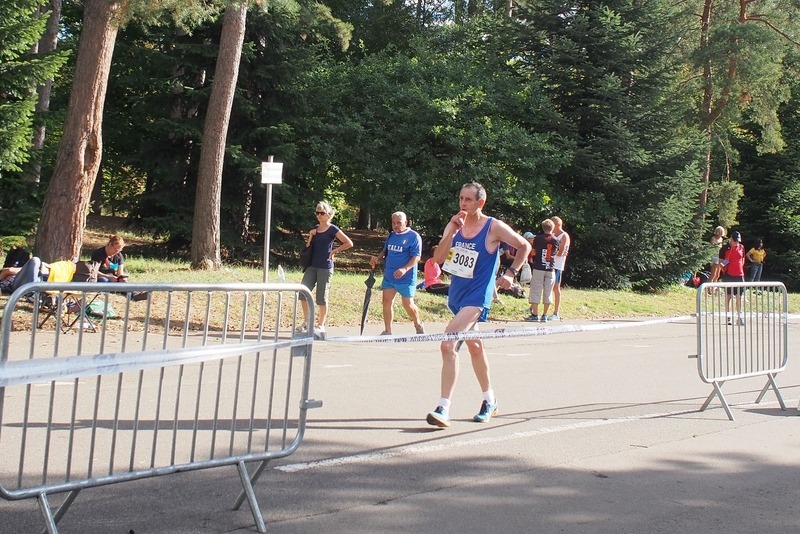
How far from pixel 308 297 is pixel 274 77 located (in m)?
22.7

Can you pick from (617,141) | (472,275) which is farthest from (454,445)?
(617,141)

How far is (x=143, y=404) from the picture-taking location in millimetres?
7605

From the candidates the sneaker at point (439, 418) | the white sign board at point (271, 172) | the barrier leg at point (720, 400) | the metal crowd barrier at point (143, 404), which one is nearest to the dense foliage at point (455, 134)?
the white sign board at point (271, 172)

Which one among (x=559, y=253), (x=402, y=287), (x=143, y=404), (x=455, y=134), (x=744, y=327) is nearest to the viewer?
(x=143, y=404)

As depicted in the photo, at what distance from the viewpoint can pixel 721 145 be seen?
37844mm

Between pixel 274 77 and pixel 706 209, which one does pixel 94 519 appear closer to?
pixel 274 77

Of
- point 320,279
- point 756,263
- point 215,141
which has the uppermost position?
point 215,141

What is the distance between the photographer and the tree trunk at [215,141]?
2016 centimetres

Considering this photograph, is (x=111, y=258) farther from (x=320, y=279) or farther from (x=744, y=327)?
(x=744, y=327)

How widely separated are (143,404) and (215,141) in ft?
45.5

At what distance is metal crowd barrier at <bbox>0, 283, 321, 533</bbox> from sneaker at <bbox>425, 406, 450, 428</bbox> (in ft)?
3.67

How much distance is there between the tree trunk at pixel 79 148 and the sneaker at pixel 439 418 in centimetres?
1028

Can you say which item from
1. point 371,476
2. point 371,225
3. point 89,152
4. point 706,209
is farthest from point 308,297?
point 371,225

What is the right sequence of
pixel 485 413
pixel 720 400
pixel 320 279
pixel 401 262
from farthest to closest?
pixel 320 279 < pixel 401 262 < pixel 720 400 < pixel 485 413
